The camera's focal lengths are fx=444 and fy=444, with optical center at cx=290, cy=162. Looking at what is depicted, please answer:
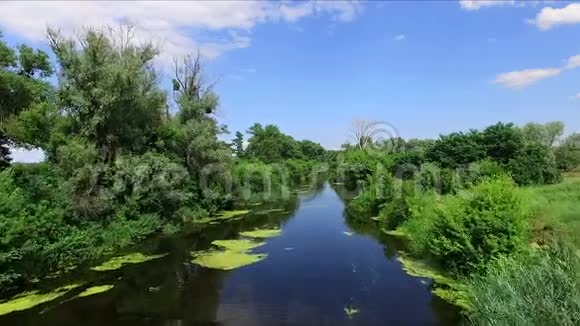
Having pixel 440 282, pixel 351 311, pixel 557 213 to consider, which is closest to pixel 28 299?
pixel 351 311

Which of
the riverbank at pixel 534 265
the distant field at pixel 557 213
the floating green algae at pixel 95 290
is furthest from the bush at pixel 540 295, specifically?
the floating green algae at pixel 95 290

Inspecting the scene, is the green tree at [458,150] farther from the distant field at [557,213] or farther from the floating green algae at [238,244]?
the floating green algae at [238,244]

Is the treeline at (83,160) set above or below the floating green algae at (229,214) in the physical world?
above

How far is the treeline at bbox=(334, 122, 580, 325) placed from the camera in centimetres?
779

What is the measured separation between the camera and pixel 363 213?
36812 mm

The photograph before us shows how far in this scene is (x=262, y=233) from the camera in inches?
1126

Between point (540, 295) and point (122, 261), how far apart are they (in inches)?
722

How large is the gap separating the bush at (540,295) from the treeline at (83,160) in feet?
50.5

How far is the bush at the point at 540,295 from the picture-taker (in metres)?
7.12

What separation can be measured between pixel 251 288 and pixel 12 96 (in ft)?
64.7

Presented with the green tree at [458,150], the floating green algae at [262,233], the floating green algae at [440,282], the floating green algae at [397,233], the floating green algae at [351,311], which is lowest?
the floating green algae at [351,311]

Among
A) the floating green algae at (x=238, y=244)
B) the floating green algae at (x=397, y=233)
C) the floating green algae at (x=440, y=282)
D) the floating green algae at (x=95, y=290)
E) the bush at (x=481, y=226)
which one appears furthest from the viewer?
the floating green algae at (x=397, y=233)

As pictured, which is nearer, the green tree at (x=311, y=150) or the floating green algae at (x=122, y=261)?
the floating green algae at (x=122, y=261)

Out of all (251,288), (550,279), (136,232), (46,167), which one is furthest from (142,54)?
(550,279)
